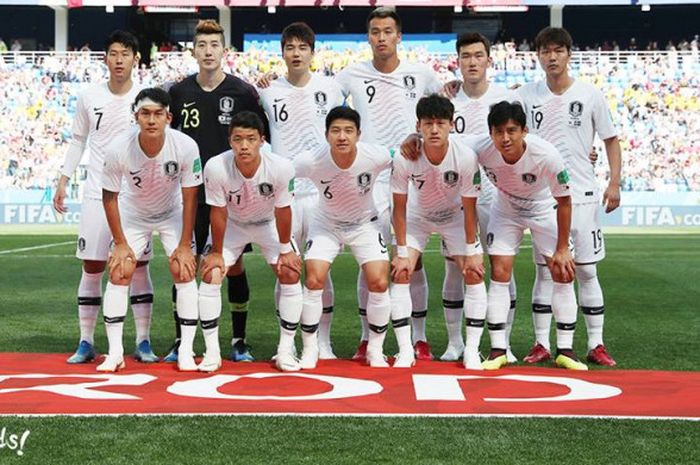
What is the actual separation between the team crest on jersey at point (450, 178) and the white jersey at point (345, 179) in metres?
0.37

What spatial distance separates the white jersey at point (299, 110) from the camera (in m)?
7.35

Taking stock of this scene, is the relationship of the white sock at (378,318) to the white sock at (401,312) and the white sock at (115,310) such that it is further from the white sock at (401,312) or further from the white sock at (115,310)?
the white sock at (115,310)

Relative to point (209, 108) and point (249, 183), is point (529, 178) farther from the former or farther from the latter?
point (209, 108)

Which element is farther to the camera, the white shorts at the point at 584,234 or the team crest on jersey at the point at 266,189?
the white shorts at the point at 584,234

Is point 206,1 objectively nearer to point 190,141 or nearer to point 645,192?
point 645,192

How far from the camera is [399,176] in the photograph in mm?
6902

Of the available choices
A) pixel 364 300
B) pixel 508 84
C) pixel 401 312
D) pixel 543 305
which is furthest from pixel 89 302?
pixel 508 84

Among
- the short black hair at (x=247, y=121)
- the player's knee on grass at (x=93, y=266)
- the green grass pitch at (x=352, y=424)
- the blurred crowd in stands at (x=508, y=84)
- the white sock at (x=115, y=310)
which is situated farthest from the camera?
the blurred crowd in stands at (x=508, y=84)

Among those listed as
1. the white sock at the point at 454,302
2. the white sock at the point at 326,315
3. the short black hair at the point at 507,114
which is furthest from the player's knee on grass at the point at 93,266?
the short black hair at the point at 507,114

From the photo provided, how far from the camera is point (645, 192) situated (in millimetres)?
28125

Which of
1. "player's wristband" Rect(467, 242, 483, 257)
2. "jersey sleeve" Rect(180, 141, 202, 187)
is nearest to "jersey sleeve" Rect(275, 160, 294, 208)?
"jersey sleeve" Rect(180, 141, 202, 187)

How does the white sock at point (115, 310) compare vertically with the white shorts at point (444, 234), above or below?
below

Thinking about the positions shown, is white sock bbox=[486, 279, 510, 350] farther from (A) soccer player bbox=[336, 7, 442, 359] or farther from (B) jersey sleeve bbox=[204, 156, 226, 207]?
(B) jersey sleeve bbox=[204, 156, 226, 207]

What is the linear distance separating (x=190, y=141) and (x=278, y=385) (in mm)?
1698
